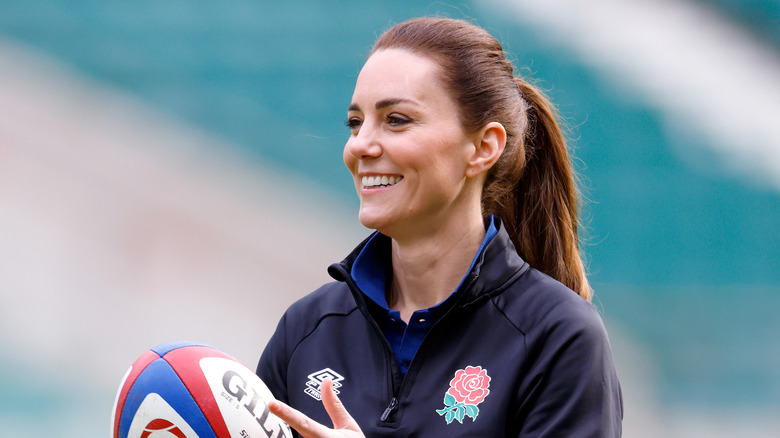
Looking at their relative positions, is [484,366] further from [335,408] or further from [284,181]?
[284,181]

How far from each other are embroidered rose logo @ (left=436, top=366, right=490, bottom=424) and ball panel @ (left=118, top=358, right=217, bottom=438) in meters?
0.41

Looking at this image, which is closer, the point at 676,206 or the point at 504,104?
the point at 504,104

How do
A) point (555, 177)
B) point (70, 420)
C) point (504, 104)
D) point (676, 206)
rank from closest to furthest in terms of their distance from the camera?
1. point (504, 104)
2. point (555, 177)
3. point (70, 420)
4. point (676, 206)

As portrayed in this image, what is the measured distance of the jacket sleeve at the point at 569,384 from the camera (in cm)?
149

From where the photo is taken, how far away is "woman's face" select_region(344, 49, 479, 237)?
1676mm

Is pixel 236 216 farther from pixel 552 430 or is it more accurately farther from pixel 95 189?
pixel 552 430

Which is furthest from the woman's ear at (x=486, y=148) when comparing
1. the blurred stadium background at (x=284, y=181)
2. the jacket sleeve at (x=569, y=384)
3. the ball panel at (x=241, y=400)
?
the blurred stadium background at (x=284, y=181)

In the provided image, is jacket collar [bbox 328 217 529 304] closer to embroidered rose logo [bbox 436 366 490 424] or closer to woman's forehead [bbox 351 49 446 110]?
embroidered rose logo [bbox 436 366 490 424]

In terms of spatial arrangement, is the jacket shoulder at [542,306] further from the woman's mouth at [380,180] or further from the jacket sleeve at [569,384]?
the woman's mouth at [380,180]

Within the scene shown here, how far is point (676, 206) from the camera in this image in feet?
14.3

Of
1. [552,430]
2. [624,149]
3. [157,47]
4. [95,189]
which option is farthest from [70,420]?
[552,430]

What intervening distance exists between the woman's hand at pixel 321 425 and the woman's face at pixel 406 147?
380 millimetres

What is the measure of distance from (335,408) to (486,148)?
0.62 m

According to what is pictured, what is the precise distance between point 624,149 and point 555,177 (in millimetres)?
2579
